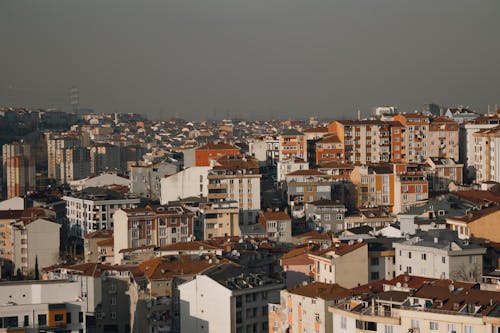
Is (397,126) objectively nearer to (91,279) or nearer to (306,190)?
(306,190)

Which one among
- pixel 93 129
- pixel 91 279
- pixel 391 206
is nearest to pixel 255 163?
pixel 391 206

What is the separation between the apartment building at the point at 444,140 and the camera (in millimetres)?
39156

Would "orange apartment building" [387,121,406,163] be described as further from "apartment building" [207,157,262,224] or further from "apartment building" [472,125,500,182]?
"apartment building" [207,157,262,224]

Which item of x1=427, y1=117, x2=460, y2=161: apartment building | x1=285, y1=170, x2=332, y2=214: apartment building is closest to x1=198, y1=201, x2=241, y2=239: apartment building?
x1=285, y1=170, x2=332, y2=214: apartment building

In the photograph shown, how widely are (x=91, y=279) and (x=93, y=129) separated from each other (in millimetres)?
59573

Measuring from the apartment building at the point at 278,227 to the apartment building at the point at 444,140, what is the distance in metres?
9.97

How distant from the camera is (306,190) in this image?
33812 mm

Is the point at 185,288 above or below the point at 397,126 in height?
below

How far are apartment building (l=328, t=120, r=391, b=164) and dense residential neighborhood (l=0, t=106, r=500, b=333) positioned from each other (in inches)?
1.6

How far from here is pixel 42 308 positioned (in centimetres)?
1686

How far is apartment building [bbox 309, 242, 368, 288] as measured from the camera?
69.2 ft

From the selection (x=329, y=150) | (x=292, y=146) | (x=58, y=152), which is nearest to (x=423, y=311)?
(x=329, y=150)

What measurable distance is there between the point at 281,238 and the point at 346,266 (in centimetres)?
870

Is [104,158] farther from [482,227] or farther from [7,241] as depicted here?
[482,227]
